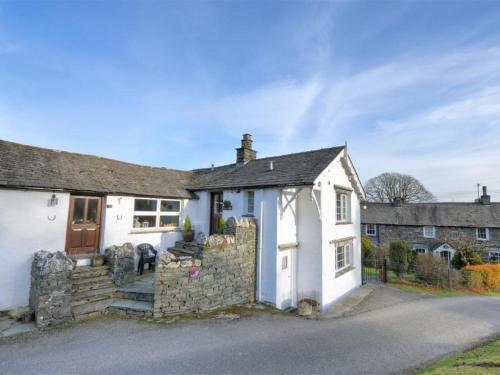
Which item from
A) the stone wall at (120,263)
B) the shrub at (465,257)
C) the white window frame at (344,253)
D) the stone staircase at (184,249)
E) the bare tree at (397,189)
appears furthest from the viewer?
the bare tree at (397,189)

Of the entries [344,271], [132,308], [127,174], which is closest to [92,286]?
[132,308]

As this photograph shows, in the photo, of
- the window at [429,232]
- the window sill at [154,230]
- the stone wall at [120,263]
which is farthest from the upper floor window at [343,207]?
the window at [429,232]

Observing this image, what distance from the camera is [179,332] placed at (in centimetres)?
687

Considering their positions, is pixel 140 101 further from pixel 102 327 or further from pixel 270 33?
pixel 102 327

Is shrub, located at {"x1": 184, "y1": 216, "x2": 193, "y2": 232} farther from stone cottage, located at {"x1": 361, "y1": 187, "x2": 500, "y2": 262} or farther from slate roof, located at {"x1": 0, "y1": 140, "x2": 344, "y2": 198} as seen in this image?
stone cottage, located at {"x1": 361, "y1": 187, "x2": 500, "y2": 262}

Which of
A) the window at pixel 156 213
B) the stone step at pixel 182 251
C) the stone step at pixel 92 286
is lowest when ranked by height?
the stone step at pixel 92 286

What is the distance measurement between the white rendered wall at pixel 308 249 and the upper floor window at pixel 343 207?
247 centimetres

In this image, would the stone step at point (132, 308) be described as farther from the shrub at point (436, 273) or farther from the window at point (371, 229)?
the window at point (371, 229)

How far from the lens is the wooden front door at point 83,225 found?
9578 mm

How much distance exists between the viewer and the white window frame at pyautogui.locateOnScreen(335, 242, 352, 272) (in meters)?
11.6

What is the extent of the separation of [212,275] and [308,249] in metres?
4.40

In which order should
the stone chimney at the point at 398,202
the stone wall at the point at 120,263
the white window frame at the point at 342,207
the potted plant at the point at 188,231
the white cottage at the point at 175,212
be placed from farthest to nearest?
the stone chimney at the point at 398,202
the potted plant at the point at 188,231
the white window frame at the point at 342,207
the stone wall at the point at 120,263
the white cottage at the point at 175,212

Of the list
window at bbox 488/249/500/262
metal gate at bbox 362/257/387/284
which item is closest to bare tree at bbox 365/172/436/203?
window at bbox 488/249/500/262

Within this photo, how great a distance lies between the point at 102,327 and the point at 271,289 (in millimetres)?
6058
